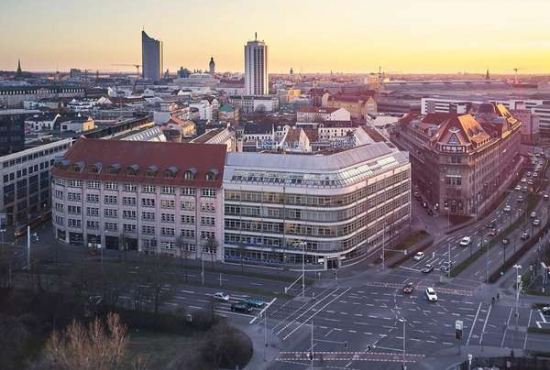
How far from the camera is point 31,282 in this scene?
50781 mm

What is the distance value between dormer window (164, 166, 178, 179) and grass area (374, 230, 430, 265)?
19.0m

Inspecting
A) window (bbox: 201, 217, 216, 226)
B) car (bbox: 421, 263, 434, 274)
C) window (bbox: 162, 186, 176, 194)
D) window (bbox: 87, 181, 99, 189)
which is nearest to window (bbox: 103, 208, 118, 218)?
window (bbox: 87, 181, 99, 189)

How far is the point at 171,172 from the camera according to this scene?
64688mm

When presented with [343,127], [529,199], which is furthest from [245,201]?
[343,127]

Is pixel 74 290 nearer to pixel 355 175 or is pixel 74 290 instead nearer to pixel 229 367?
pixel 229 367

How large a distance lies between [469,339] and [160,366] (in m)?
18.9

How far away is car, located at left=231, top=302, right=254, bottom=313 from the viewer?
1991 inches

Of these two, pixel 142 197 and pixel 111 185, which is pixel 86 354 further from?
pixel 111 185

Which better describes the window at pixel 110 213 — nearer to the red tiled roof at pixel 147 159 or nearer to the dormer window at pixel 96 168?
the red tiled roof at pixel 147 159

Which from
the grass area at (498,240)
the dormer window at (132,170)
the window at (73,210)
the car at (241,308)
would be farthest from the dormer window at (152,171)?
the grass area at (498,240)

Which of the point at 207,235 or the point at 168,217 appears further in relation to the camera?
the point at 168,217

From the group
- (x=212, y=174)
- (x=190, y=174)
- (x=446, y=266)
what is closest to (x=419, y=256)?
(x=446, y=266)

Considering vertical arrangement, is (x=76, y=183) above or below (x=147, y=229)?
above

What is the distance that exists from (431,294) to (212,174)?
848 inches
